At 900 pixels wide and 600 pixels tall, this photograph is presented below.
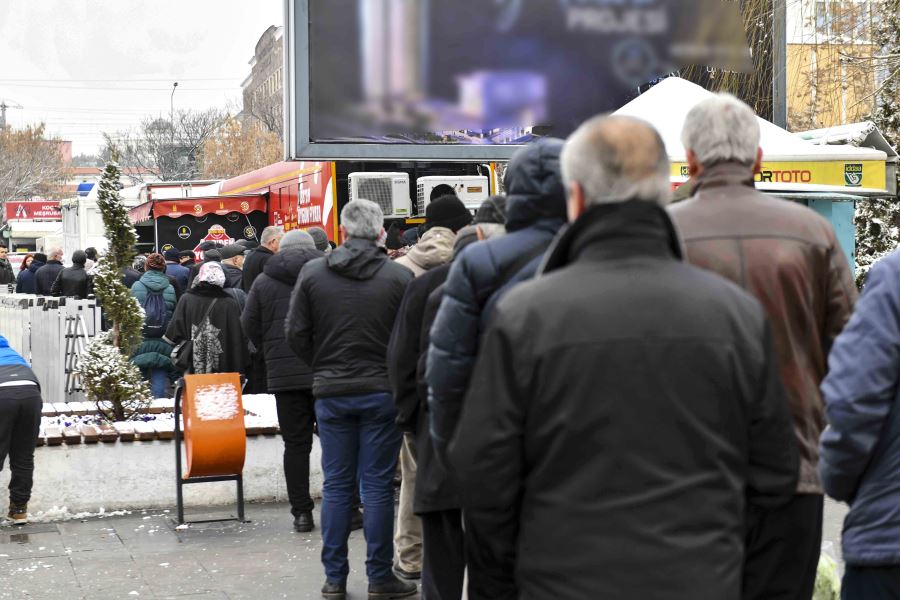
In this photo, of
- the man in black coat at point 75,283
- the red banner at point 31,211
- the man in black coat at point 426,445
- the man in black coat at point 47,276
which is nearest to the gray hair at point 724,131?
the man in black coat at point 426,445

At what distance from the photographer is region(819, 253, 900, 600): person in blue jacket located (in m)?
3.23

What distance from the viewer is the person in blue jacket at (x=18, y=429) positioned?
8375 millimetres

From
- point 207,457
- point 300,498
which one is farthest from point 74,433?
point 300,498

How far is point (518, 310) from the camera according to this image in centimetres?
272

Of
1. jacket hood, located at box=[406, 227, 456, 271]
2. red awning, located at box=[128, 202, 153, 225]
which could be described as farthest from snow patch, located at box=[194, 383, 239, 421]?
red awning, located at box=[128, 202, 153, 225]

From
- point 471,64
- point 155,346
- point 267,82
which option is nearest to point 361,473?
point 471,64

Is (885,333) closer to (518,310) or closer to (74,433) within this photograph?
(518,310)

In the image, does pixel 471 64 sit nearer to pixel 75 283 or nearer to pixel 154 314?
pixel 154 314

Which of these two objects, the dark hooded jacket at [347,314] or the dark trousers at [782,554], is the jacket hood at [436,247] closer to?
the dark hooded jacket at [347,314]

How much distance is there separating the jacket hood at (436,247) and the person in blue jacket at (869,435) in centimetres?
329

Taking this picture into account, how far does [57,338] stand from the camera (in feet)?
42.2

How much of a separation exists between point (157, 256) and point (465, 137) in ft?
→ 11.7

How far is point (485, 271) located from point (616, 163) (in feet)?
3.53

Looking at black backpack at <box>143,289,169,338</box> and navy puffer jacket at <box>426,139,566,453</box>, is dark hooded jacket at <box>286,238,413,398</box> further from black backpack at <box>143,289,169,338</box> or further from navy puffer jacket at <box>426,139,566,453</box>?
black backpack at <box>143,289,169,338</box>
